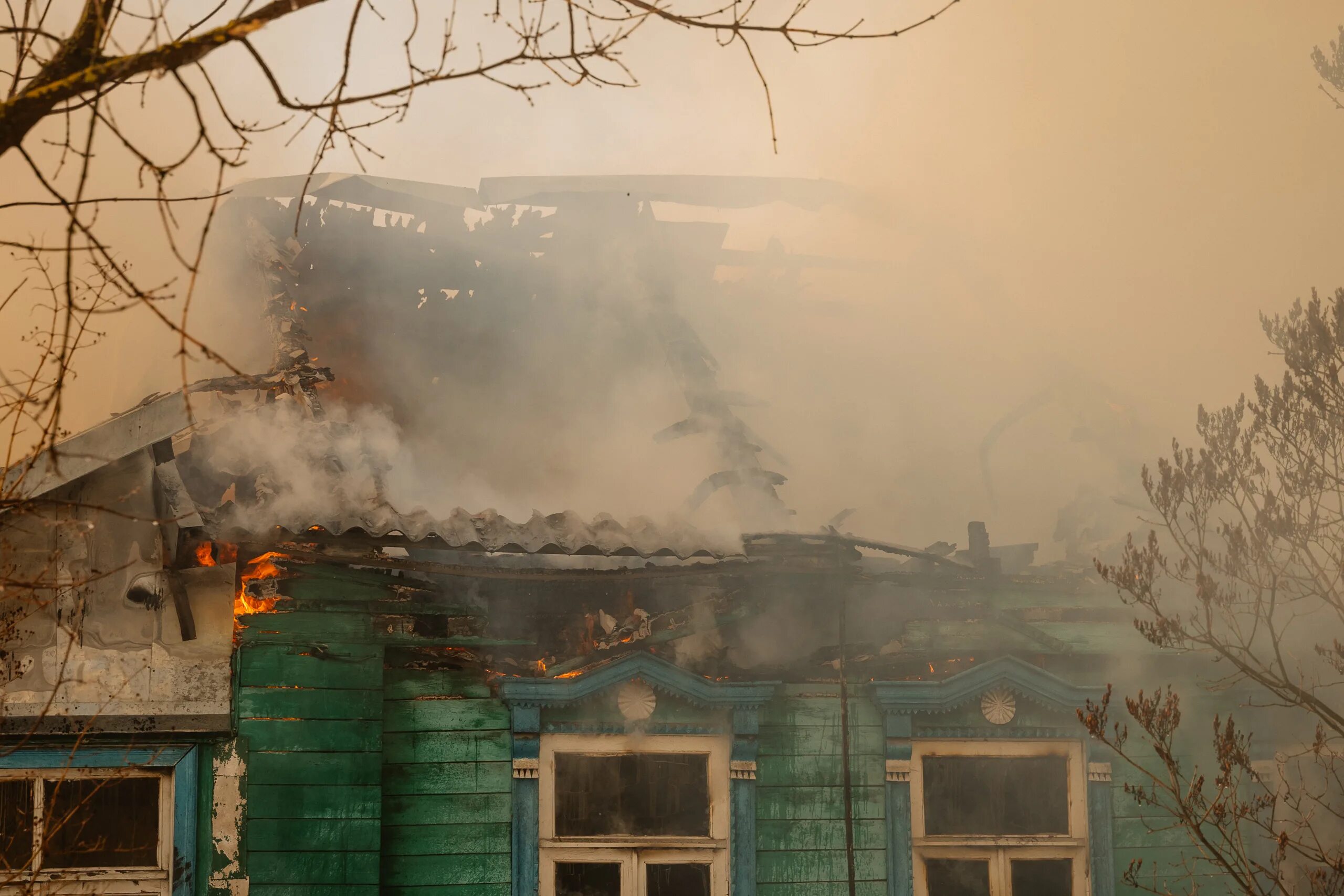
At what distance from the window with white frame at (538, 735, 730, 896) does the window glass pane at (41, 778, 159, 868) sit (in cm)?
205

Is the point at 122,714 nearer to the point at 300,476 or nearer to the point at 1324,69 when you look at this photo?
the point at 300,476

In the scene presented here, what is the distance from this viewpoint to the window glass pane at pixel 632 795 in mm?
6254

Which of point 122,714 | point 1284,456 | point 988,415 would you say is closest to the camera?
point 1284,456

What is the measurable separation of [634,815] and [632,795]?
110 mm

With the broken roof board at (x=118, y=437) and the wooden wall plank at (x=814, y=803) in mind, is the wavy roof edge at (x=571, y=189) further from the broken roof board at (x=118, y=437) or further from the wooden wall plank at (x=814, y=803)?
the wooden wall plank at (x=814, y=803)

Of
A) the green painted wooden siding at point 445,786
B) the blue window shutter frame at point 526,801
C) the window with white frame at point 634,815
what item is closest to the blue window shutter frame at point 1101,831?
the window with white frame at point 634,815

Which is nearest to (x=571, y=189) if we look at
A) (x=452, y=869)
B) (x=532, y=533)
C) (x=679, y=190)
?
(x=679, y=190)

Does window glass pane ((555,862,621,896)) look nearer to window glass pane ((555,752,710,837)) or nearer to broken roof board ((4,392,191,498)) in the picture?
window glass pane ((555,752,710,837))

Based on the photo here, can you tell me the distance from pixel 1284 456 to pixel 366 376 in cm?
726

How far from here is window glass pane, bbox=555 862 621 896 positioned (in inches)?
244

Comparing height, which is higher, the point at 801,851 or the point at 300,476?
the point at 300,476

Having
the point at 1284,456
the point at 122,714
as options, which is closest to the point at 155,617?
the point at 122,714

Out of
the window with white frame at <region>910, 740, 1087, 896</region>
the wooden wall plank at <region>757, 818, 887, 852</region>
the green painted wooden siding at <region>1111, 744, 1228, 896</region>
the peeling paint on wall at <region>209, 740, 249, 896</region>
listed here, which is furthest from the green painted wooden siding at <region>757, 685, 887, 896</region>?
the peeling paint on wall at <region>209, 740, 249, 896</region>

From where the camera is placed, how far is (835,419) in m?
11.5
